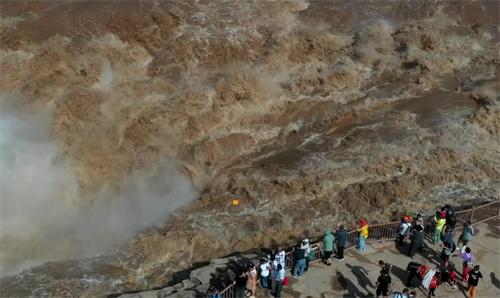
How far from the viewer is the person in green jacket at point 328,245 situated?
1323cm

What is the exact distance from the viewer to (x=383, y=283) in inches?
474

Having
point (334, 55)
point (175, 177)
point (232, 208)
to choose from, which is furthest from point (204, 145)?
point (334, 55)

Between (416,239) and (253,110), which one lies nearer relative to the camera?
(416,239)

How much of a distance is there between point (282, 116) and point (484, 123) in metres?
6.90

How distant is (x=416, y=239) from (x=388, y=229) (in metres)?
1.08

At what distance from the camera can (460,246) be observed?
14.2 metres

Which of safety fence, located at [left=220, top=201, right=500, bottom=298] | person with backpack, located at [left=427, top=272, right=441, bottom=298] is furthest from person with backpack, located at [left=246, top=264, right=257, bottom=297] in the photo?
person with backpack, located at [left=427, top=272, right=441, bottom=298]

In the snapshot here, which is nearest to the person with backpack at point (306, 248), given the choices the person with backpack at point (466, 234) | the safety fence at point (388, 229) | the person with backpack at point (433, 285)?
the safety fence at point (388, 229)

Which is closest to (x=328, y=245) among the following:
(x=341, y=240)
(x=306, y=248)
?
(x=341, y=240)

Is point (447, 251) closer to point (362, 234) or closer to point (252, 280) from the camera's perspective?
point (362, 234)

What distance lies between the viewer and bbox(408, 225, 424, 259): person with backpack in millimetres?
13537

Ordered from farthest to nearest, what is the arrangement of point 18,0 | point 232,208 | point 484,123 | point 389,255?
point 18,0 < point 484,123 < point 232,208 < point 389,255

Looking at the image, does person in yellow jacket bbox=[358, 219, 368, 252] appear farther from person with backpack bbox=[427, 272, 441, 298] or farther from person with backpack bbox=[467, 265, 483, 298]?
person with backpack bbox=[467, 265, 483, 298]

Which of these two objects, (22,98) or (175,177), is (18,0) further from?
(175,177)
